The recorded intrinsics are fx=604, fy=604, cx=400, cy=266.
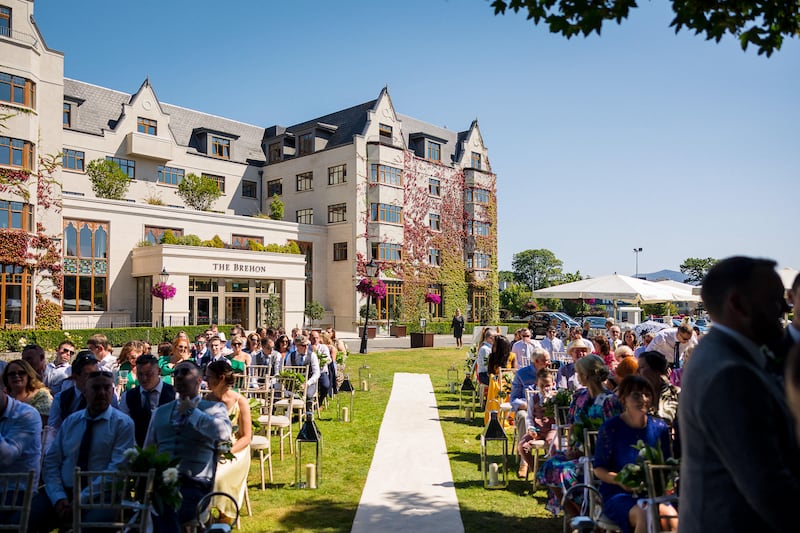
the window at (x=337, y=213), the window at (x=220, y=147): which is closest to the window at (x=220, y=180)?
the window at (x=220, y=147)

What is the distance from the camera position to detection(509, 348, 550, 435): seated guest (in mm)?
9164

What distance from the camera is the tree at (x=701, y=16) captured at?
5180mm

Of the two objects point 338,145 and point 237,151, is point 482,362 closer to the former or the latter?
point 338,145

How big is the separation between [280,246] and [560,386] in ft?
108

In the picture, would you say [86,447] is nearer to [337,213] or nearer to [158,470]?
[158,470]

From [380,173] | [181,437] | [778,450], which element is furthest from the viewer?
[380,173]

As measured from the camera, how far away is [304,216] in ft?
160

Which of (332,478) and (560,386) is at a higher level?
(560,386)

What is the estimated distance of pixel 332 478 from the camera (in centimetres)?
866

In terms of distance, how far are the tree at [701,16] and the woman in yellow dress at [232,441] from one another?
4449 millimetres

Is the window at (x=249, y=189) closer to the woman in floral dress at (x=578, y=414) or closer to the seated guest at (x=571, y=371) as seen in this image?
the seated guest at (x=571, y=371)

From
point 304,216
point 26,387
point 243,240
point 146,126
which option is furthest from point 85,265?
point 26,387

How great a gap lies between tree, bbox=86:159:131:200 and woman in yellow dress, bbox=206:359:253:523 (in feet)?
117

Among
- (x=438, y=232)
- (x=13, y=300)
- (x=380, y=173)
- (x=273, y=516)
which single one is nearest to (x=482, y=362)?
(x=273, y=516)
